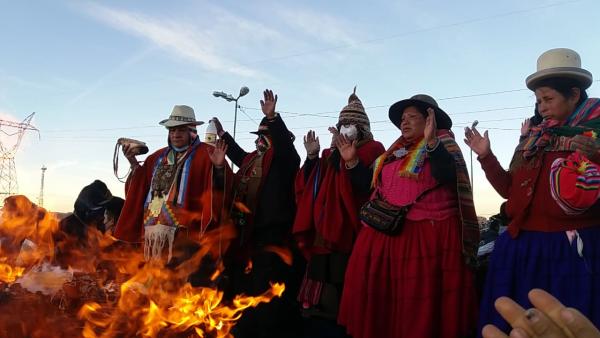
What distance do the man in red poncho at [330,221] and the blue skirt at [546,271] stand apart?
1.63m

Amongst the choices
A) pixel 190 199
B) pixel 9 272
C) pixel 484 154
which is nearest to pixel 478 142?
pixel 484 154

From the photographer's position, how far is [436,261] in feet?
13.6

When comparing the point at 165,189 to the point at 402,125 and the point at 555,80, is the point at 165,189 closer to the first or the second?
the point at 402,125

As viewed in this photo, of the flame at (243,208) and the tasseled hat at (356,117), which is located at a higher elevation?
the tasseled hat at (356,117)

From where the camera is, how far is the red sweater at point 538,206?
3.42 meters

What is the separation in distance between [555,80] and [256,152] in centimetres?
323

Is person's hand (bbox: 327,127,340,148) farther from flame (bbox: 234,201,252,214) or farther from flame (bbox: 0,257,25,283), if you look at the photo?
flame (bbox: 0,257,25,283)

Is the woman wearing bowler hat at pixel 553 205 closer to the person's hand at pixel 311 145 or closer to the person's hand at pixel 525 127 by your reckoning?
the person's hand at pixel 525 127

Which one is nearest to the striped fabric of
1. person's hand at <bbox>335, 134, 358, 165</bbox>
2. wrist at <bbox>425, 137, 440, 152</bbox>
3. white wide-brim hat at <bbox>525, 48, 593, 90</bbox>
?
white wide-brim hat at <bbox>525, 48, 593, 90</bbox>

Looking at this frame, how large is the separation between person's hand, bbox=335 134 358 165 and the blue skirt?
1.55 metres

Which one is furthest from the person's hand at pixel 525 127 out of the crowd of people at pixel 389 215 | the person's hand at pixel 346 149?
the person's hand at pixel 346 149

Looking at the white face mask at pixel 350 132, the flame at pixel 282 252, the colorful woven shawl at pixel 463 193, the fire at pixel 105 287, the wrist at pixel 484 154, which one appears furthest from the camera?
the flame at pixel 282 252

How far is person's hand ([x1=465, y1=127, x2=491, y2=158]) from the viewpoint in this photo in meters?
4.00

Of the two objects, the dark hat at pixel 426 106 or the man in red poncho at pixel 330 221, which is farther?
the man in red poncho at pixel 330 221
